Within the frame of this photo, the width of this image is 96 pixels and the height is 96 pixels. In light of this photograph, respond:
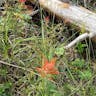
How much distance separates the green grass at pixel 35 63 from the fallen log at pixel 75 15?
0.14m

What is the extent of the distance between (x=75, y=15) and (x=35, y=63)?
0.92 metres

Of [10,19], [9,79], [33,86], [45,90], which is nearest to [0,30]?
[10,19]

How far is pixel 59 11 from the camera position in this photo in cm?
362

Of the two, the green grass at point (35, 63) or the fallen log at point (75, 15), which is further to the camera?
the fallen log at point (75, 15)

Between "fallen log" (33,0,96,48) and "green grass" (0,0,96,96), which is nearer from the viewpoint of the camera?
"green grass" (0,0,96,96)

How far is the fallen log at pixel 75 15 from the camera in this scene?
3.21 m

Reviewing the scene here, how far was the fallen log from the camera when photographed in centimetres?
321

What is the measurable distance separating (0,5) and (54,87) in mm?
1593

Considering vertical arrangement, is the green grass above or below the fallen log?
below

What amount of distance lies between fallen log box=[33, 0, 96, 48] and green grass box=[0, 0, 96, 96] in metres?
0.14

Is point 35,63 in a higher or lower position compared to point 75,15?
lower

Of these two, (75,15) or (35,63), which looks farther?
(75,15)

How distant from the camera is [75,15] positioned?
3.47 meters

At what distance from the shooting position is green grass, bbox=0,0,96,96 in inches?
104
